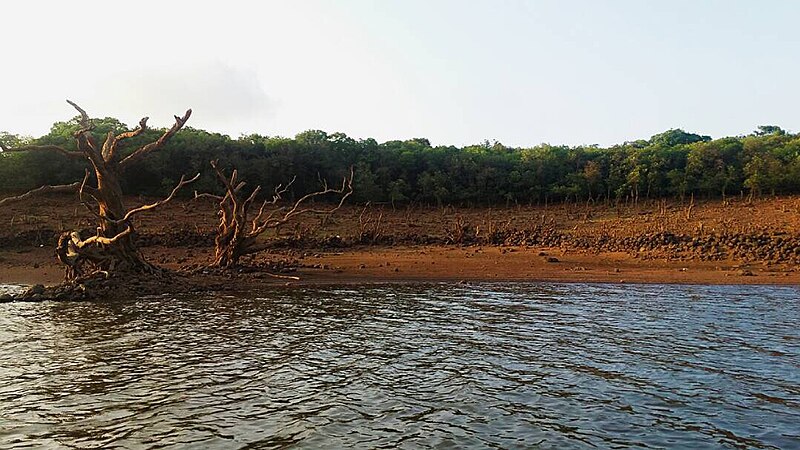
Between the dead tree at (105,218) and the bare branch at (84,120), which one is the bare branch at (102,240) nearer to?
the dead tree at (105,218)

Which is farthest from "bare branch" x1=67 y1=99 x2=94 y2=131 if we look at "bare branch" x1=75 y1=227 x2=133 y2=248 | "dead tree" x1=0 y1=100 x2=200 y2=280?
"bare branch" x1=75 y1=227 x2=133 y2=248

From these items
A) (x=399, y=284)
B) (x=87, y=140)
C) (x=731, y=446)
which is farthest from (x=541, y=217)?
(x=731, y=446)

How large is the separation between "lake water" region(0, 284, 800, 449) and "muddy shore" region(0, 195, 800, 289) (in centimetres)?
518

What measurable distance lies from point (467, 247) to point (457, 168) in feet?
52.1

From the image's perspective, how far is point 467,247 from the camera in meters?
27.5

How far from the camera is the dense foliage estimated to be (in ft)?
123

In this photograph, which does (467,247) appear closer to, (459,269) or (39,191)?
(459,269)

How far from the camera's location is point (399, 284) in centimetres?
2017

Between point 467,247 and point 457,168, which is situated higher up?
point 457,168

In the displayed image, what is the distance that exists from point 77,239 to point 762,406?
1690 centimetres

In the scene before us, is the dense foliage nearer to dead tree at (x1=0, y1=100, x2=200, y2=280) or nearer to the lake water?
dead tree at (x1=0, y1=100, x2=200, y2=280)

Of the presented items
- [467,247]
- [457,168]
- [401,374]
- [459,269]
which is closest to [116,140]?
[459,269]

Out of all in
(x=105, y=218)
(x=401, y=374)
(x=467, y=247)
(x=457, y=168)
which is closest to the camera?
(x=401, y=374)

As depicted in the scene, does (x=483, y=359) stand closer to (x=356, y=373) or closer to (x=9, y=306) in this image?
(x=356, y=373)
